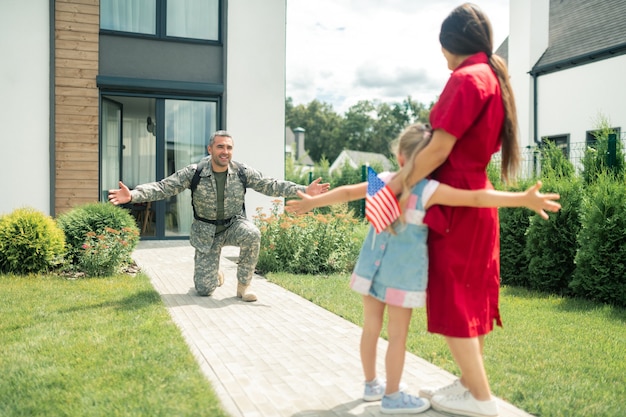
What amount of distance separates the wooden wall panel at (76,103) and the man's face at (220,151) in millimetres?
6090

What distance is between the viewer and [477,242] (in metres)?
2.91

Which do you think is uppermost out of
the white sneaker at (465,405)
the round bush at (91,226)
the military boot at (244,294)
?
the round bush at (91,226)

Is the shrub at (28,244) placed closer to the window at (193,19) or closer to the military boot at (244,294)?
the military boot at (244,294)

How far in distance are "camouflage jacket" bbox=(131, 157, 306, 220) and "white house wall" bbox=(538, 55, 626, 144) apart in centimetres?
1248

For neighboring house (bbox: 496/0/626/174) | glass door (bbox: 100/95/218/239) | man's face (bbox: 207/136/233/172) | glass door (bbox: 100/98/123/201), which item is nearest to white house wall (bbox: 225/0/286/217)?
glass door (bbox: 100/95/218/239)

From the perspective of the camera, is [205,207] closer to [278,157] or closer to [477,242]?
[477,242]

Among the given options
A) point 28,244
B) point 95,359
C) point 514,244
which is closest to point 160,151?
point 28,244

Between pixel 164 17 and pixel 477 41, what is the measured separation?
10.3 meters

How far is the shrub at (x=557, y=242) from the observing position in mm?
7016

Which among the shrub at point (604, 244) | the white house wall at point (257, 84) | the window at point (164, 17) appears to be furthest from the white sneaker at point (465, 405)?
the window at point (164, 17)

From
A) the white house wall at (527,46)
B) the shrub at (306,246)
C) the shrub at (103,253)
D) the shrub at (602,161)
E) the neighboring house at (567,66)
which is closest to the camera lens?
the shrub at (602,161)

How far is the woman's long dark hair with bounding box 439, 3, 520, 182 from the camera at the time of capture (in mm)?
2893

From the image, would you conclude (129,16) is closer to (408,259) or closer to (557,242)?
(557,242)

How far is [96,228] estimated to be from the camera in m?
8.11
